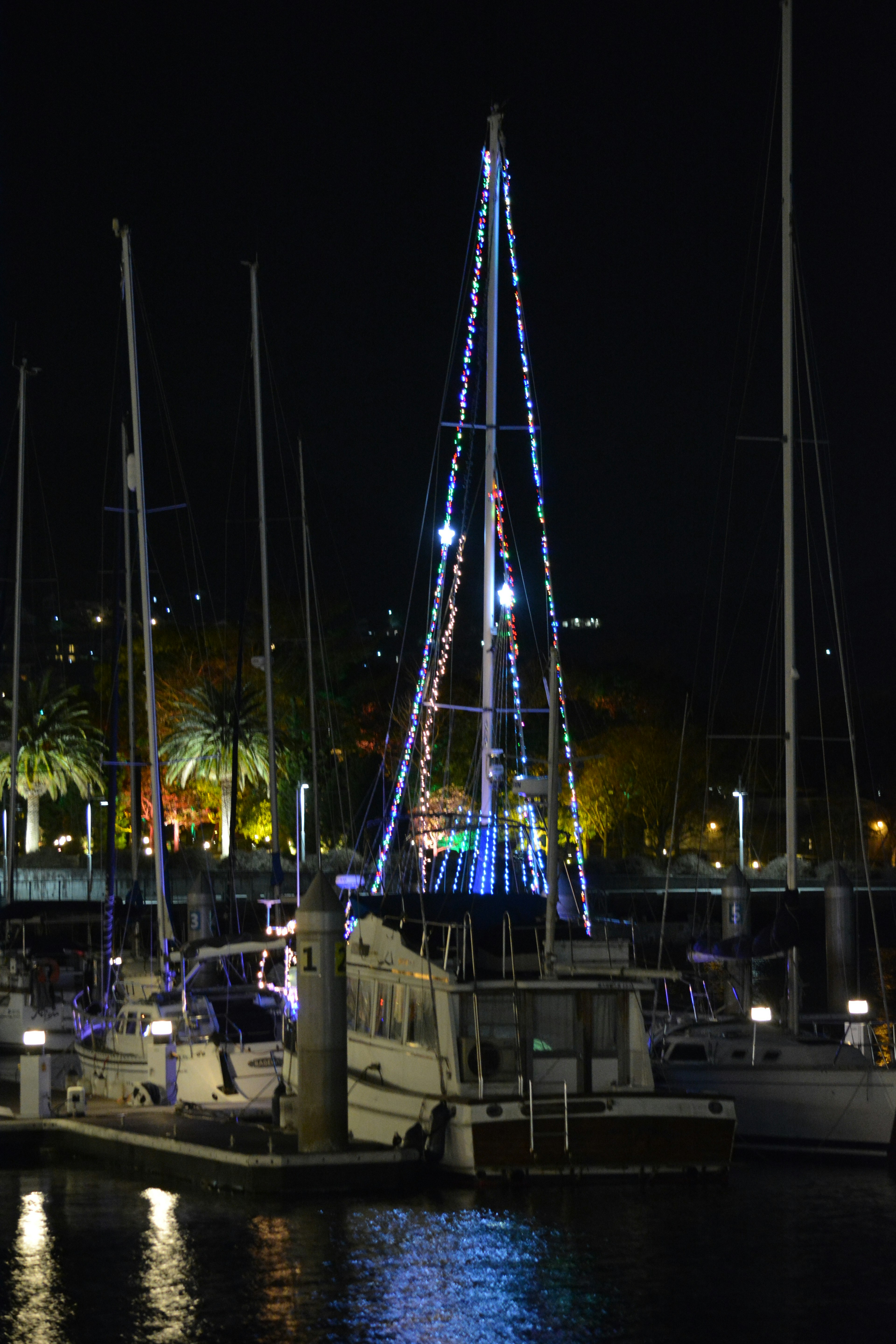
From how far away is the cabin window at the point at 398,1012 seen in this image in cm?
2297

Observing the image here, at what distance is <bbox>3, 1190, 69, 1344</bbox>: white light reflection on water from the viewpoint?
15914mm

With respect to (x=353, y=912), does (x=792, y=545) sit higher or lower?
higher

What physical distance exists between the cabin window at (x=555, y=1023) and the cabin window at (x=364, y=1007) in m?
2.97

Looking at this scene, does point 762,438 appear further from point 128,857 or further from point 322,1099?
point 128,857

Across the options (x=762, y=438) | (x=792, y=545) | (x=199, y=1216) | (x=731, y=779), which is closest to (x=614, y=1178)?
(x=199, y=1216)

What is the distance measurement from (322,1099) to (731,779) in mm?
89886

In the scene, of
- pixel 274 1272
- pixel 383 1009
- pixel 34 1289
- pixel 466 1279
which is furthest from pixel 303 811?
pixel 466 1279

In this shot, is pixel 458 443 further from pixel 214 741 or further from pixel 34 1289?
pixel 214 741

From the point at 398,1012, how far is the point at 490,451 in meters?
14.1

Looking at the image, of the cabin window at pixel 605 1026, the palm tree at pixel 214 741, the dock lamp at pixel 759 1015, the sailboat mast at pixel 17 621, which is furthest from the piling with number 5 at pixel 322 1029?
the palm tree at pixel 214 741

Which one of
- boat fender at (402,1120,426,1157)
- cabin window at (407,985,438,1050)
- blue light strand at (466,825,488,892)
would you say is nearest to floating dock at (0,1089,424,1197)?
boat fender at (402,1120,426,1157)

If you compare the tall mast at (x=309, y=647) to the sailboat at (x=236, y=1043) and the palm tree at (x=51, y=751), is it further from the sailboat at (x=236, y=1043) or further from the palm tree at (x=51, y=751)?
the palm tree at (x=51, y=751)

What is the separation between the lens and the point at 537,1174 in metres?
21.4

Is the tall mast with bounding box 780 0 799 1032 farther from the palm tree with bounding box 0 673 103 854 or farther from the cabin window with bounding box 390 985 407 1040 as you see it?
the palm tree with bounding box 0 673 103 854
